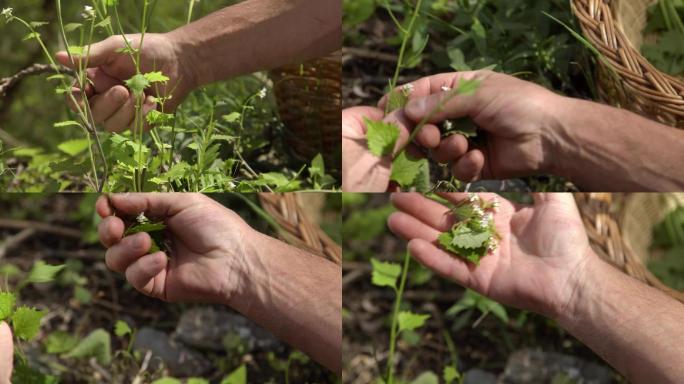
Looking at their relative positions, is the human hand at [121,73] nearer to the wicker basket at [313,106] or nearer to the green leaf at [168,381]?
the wicker basket at [313,106]

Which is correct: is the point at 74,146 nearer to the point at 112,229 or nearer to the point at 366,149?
the point at 112,229

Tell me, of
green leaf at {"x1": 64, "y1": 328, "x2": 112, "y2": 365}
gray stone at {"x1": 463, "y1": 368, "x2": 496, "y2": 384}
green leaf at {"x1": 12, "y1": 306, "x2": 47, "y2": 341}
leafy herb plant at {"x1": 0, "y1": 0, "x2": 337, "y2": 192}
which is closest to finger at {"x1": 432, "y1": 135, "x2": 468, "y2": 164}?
leafy herb plant at {"x1": 0, "y1": 0, "x2": 337, "y2": 192}

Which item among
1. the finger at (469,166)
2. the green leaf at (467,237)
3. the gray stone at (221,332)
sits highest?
the finger at (469,166)

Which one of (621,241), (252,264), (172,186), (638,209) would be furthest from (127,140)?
(638,209)

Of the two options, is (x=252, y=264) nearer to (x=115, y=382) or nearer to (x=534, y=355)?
(x=115, y=382)

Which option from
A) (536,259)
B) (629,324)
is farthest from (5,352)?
(629,324)

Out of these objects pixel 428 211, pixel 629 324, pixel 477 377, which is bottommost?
pixel 477 377

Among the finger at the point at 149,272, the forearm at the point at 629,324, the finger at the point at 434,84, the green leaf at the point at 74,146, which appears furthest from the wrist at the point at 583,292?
the green leaf at the point at 74,146

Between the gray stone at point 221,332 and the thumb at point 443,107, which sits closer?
the thumb at point 443,107
